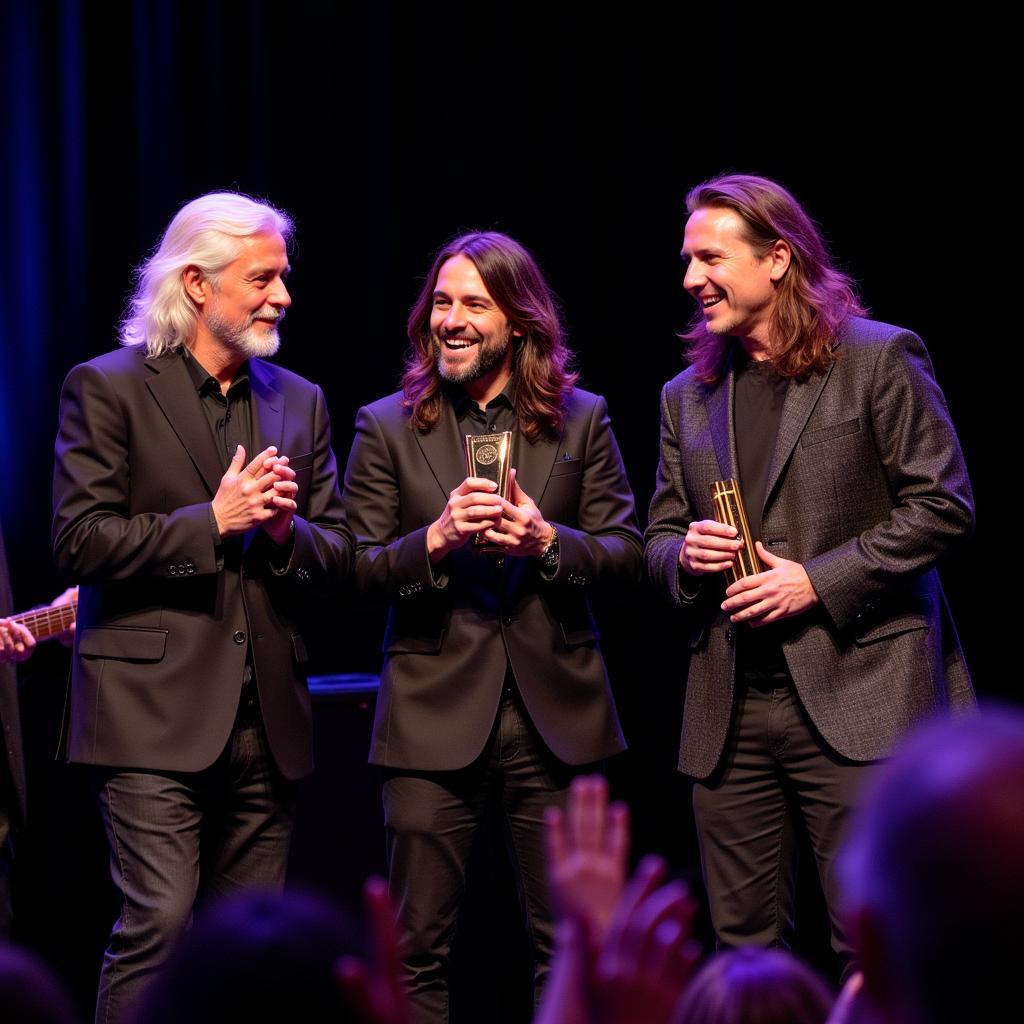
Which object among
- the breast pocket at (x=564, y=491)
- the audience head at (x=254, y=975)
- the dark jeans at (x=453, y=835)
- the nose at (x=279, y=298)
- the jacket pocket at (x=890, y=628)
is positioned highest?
the nose at (x=279, y=298)

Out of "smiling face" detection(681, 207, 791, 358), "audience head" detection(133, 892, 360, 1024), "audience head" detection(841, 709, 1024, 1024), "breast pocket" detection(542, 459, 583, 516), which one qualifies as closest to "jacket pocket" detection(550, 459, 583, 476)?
"breast pocket" detection(542, 459, 583, 516)

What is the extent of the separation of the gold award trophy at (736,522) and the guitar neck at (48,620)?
182 cm

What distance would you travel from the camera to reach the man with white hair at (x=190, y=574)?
3307mm

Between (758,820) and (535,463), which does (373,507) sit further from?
(758,820)

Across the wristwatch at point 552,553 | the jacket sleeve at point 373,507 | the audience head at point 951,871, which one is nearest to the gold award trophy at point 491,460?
the wristwatch at point 552,553

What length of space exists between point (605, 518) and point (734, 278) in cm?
75

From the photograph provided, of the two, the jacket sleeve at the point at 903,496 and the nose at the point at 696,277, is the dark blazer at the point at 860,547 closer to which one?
the jacket sleeve at the point at 903,496

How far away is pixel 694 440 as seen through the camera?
363 cm

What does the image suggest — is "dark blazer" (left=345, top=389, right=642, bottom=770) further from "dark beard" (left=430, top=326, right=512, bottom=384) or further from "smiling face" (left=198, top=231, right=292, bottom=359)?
"smiling face" (left=198, top=231, right=292, bottom=359)

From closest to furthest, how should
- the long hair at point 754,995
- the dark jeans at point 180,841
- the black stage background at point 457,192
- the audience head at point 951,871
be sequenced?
the audience head at point 951,871 → the long hair at point 754,995 → the dark jeans at point 180,841 → the black stage background at point 457,192

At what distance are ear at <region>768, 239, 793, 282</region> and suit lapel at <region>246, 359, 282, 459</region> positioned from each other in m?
1.34

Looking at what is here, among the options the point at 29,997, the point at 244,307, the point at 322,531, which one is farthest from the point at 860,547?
the point at 29,997

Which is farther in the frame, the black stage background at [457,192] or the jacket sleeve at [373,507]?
the black stage background at [457,192]

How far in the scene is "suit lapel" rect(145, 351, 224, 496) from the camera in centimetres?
349
